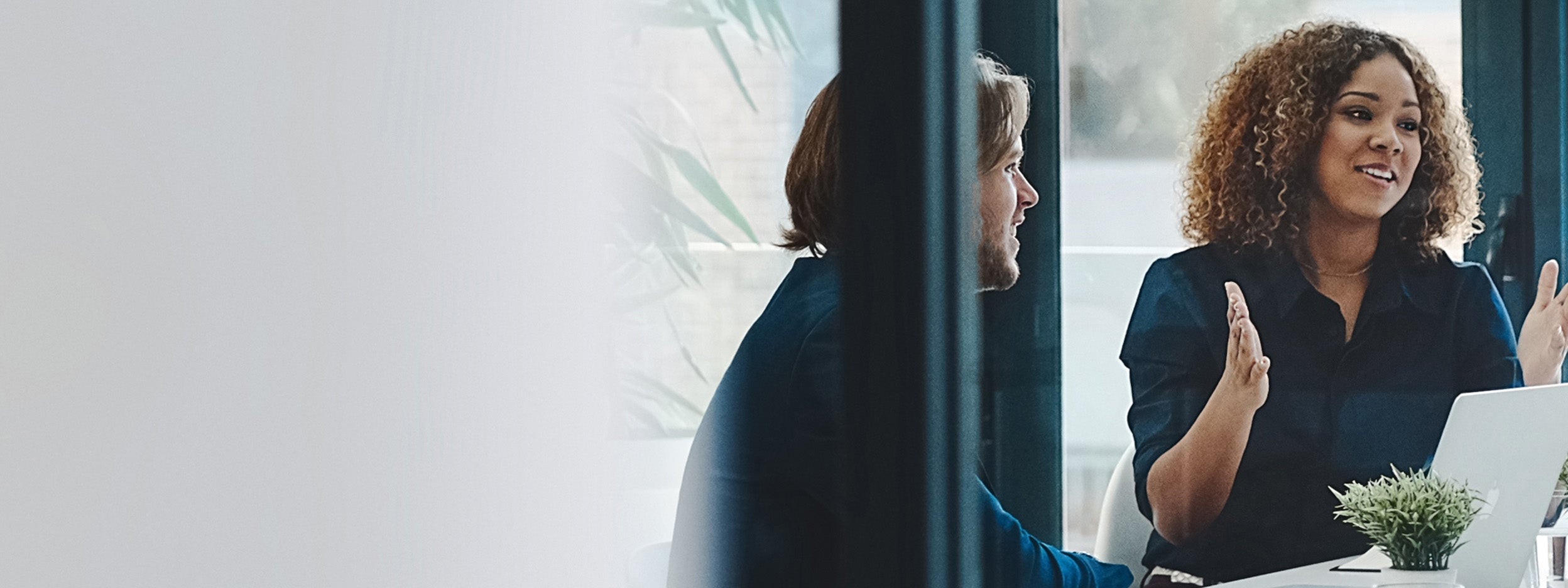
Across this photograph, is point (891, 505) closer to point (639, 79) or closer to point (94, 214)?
point (639, 79)

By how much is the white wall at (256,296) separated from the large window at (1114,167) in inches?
24.2

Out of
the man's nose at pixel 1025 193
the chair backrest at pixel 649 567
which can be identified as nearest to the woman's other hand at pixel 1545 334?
the man's nose at pixel 1025 193

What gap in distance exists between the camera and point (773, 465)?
1.17 metres

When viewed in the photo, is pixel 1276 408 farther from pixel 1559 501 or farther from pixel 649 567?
pixel 649 567

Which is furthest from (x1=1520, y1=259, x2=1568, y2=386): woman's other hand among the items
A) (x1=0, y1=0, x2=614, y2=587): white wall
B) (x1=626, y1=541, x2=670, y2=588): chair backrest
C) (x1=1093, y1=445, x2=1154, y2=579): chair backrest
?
(x1=0, y1=0, x2=614, y2=587): white wall

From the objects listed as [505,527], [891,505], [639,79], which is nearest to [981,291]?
[891,505]

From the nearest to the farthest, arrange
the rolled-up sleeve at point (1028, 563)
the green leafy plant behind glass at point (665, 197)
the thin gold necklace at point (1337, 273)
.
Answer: the green leafy plant behind glass at point (665, 197), the rolled-up sleeve at point (1028, 563), the thin gold necklace at point (1337, 273)

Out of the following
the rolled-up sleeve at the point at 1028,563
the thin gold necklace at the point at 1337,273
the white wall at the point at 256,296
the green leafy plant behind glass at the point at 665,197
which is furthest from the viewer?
the thin gold necklace at the point at 1337,273

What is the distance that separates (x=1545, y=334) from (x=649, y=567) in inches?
39.9

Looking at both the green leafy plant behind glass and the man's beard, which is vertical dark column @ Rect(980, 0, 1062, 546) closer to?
the man's beard

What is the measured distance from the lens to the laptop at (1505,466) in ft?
4.14

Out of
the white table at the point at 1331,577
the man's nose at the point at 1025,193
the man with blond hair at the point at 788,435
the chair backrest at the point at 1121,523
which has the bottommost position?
the white table at the point at 1331,577

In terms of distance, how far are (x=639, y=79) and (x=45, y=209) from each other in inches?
27.8

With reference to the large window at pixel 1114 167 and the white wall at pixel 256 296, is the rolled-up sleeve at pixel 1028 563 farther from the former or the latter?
the white wall at pixel 256 296
